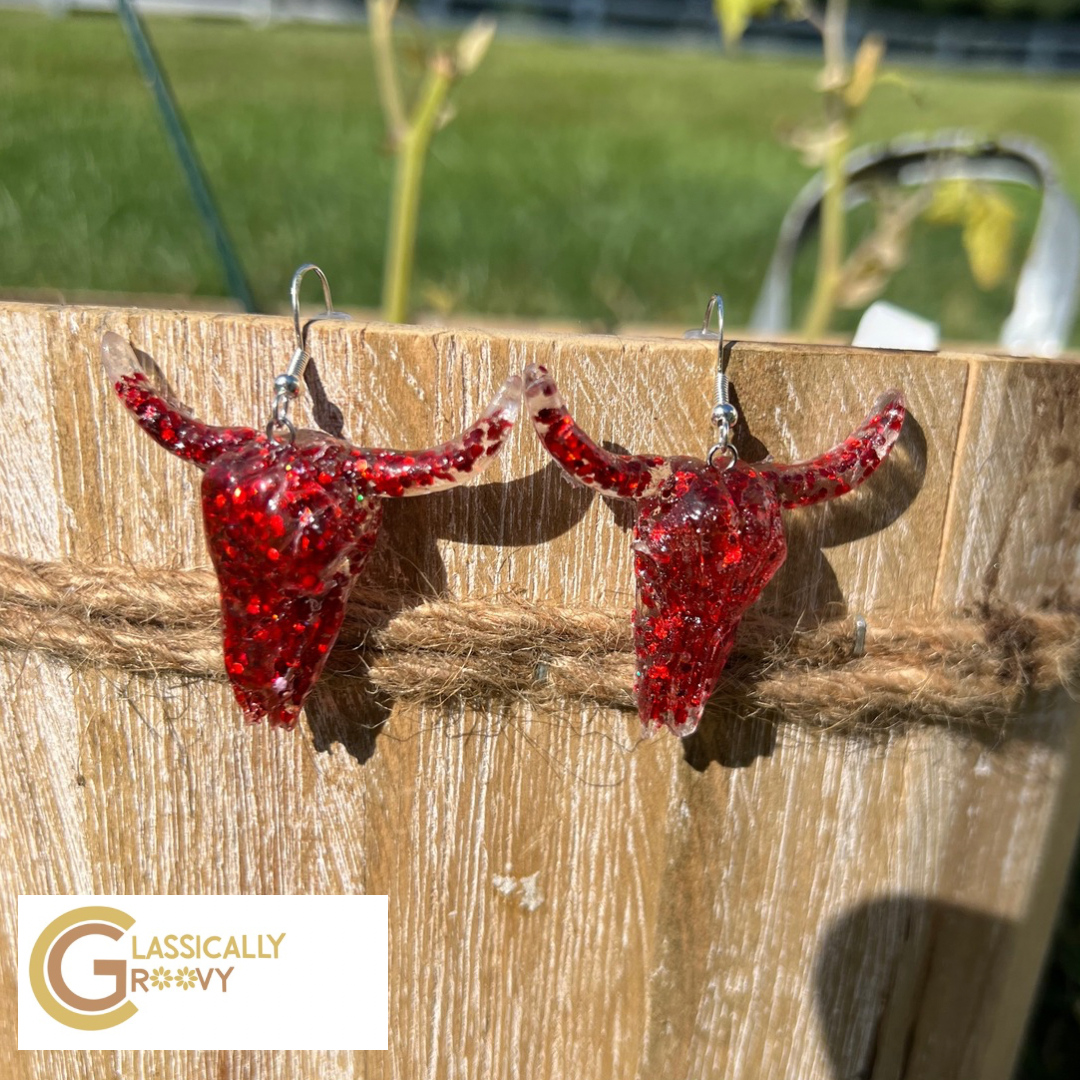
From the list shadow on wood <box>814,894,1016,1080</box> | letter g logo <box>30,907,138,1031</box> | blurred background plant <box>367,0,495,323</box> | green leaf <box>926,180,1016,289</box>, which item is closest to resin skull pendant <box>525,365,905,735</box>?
shadow on wood <box>814,894,1016,1080</box>

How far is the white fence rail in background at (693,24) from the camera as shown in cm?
131

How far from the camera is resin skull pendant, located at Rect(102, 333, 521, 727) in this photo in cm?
44

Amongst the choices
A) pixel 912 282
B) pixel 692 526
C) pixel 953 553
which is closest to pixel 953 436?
pixel 953 553

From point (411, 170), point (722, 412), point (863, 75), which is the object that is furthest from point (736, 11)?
point (722, 412)

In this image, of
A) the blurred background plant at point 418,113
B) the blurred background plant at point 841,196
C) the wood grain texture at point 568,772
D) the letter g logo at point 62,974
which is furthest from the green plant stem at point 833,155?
the letter g logo at point 62,974

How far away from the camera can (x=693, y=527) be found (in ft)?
1.48

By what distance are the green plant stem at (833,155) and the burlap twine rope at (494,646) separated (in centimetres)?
79

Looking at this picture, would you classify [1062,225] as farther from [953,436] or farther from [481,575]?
[481,575]

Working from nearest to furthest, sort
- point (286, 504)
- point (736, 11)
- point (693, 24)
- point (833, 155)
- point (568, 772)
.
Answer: point (286, 504) → point (568, 772) → point (736, 11) → point (833, 155) → point (693, 24)

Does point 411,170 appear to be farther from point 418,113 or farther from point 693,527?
point 693,527

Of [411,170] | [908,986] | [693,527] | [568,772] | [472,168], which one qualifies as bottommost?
[908,986]

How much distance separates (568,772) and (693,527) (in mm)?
204

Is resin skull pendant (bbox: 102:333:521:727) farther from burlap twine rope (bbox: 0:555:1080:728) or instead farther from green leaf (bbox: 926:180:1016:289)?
green leaf (bbox: 926:180:1016:289)

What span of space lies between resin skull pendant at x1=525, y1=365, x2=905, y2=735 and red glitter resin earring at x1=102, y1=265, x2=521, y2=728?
52 millimetres
